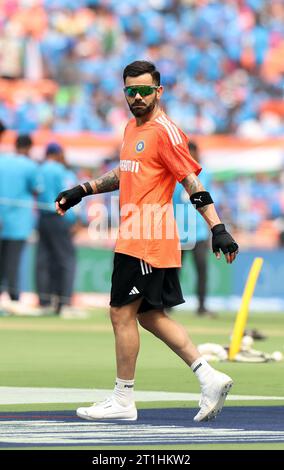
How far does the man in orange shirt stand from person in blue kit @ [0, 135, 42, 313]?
11.3 metres

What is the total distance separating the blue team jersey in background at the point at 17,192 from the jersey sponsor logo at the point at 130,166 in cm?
1124

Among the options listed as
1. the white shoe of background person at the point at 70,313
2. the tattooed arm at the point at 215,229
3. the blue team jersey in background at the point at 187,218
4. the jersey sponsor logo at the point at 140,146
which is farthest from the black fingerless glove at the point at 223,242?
the white shoe of background person at the point at 70,313

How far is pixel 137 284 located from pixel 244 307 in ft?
15.6

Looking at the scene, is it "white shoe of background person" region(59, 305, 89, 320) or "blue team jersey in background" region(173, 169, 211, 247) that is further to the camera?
"white shoe of background person" region(59, 305, 89, 320)

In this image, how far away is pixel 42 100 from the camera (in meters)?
31.7

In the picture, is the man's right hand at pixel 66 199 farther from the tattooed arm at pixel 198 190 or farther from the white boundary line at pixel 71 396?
the white boundary line at pixel 71 396

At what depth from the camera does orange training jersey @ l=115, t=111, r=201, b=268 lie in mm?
9320

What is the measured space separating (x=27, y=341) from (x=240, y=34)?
21.9 meters

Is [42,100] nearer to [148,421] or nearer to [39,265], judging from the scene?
[39,265]

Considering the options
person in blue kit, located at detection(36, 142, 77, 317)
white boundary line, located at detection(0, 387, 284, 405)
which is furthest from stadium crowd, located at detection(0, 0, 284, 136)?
white boundary line, located at detection(0, 387, 284, 405)

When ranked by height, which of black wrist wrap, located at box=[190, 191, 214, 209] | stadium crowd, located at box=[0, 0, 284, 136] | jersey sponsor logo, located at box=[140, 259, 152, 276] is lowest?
jersey sponsor logo, located at box=[140, 259, 152, 276]

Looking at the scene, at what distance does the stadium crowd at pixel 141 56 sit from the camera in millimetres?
31859

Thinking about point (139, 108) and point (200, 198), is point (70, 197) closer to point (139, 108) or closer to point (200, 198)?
point (139, 108)

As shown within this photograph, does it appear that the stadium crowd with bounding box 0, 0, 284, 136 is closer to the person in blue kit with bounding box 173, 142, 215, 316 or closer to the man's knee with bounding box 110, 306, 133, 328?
the person in blue kit with bounding box 173, 142, 215, 316
